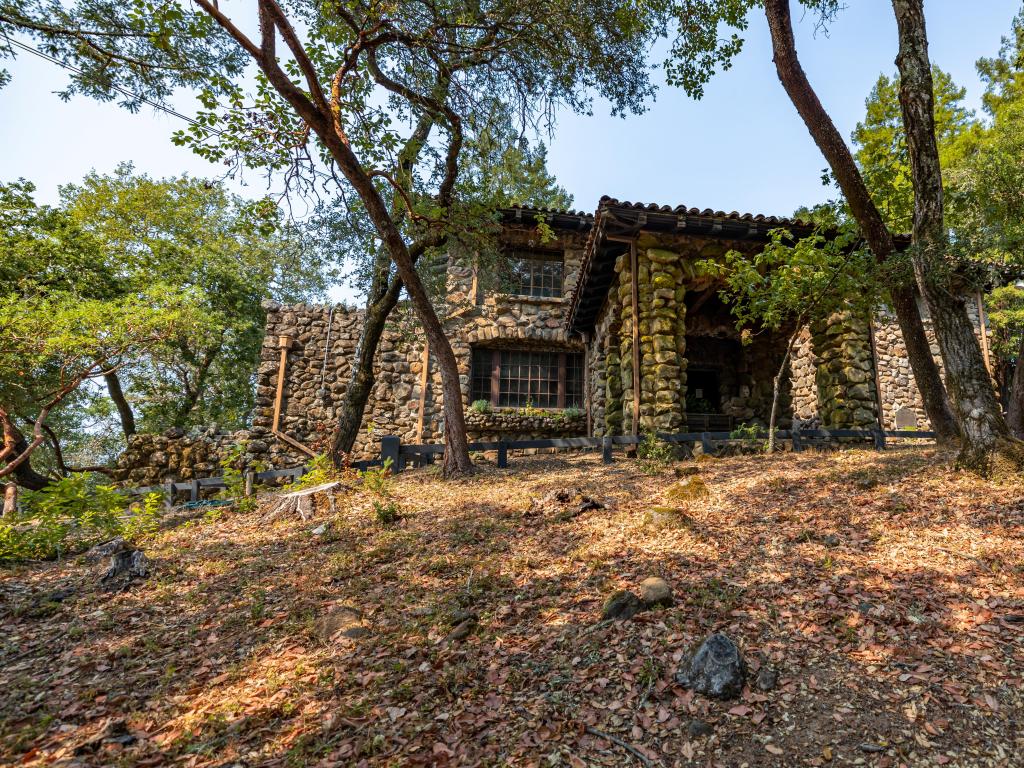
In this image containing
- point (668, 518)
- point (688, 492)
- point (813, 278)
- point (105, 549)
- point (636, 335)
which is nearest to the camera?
point (668, 518)

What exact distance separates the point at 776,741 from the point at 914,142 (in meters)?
5.56

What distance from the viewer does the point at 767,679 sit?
221cm

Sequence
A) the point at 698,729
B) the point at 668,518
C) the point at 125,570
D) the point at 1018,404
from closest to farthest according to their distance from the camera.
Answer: the point at 698,729 < the point at 125,570 < the point at 668,518 < the point at 1018,404

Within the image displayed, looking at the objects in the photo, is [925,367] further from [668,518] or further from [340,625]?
[340,625]

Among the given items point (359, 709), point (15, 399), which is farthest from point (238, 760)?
point (15, 399)

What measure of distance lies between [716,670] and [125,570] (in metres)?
4.79

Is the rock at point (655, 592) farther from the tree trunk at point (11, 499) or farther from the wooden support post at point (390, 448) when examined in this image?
the tree trunk at point (11, 499)

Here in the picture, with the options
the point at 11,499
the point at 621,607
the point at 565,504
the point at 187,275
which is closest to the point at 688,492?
the point at 565,504

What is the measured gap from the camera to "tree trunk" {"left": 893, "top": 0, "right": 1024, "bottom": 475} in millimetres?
4223

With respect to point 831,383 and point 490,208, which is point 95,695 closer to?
point 490,208

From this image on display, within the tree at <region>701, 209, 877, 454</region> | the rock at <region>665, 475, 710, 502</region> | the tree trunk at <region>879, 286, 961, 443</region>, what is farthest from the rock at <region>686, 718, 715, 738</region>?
the tree at <region>701, 209, 877, 454</region>

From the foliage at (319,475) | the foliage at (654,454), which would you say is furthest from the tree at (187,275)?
the foliage at (654,454)

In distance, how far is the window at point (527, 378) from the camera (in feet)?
41.0

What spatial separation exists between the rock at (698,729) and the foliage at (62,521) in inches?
236
